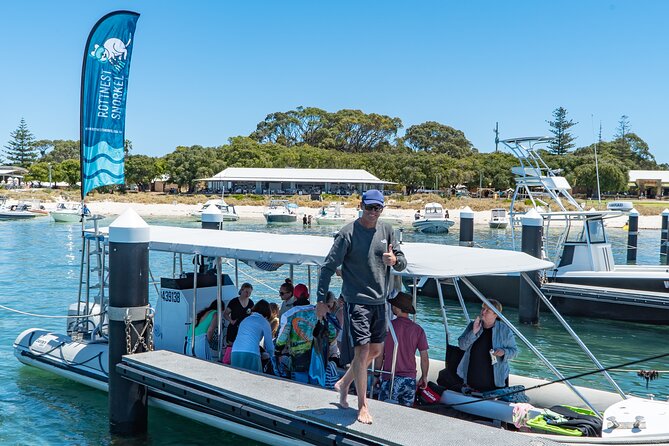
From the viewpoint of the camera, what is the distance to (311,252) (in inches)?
339

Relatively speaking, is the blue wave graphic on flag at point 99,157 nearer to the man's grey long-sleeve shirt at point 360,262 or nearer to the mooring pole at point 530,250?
the man's grey long-sleeve shirt at point 360,262

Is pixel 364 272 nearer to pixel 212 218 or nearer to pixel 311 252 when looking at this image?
pixel 311 252

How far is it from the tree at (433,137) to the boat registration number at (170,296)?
373ft

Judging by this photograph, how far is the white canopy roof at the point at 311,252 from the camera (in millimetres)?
7410

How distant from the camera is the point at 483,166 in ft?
319

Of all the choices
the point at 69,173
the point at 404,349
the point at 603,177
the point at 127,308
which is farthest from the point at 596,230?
the point at 69,173

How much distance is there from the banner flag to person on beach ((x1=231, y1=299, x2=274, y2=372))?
4.86 metres

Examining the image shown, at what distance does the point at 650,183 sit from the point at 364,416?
10272cm

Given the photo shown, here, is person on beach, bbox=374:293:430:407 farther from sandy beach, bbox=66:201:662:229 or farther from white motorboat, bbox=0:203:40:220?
white motorboat, bbox=0:203:40:220

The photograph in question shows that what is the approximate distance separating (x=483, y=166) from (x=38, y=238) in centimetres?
6551

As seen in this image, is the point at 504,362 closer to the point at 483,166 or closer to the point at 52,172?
the point at 483,166

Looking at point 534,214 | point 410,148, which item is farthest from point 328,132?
point 534,214

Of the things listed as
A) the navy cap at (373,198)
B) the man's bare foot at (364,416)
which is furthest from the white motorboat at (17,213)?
the navy cap at (373,198)

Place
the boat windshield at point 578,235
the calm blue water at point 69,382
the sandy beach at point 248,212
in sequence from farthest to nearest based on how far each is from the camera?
the sandy beach at point 248,212 < the boat windshield at point 578,235 < the calm blue water at point 69,382
